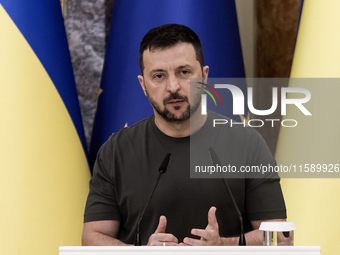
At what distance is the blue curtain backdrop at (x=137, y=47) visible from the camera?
167 centimetres

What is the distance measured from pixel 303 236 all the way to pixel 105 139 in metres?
0.73

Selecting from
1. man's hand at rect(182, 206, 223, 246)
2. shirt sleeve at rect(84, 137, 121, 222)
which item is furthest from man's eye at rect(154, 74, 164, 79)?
man's hand at rect(182, 206, 223, 246)

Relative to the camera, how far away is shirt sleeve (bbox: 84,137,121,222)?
149 centimetres

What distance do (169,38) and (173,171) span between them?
0.41 m

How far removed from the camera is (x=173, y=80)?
4.88 feet

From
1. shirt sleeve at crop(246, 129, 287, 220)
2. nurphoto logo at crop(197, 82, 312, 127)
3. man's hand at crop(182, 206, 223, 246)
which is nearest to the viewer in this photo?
man's hand at crop(182, 206, 223, 246)

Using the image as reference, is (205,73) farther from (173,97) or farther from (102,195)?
(102,195)

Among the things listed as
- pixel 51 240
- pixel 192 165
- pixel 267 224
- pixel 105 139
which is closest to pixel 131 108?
pixel 105 139

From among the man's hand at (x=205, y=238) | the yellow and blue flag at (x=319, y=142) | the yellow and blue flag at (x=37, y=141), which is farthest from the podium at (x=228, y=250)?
the yellow and blue flag at (x=37, y=141)

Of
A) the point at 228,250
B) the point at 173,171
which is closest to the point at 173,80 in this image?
the point at 173,171

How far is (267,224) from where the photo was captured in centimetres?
95

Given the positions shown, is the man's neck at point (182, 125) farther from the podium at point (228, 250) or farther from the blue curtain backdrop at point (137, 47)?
the podium at point (228, 250)

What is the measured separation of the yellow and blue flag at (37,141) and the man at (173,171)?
0.16m

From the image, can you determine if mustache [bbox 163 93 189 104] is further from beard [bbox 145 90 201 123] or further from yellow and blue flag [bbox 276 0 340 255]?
yellow and blue flag [bbox 276 0 340 255]
